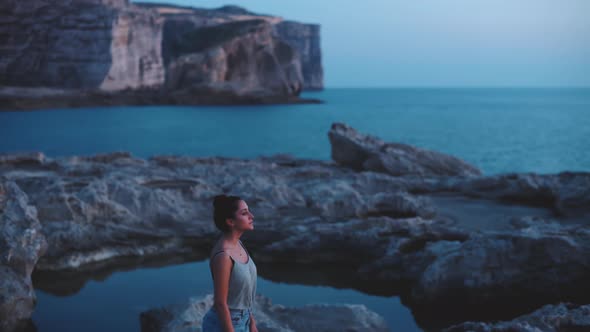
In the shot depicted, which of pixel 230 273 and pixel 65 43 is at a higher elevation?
pixel 65 43

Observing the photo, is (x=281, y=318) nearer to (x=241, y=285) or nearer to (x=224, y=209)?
(x=241, y=285)

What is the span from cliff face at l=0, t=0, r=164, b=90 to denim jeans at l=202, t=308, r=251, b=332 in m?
59.2

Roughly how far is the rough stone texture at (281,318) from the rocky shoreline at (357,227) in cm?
94

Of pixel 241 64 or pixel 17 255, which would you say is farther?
pixel 241 64

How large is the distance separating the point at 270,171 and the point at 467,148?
25801 millimetres

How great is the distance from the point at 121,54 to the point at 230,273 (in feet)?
205

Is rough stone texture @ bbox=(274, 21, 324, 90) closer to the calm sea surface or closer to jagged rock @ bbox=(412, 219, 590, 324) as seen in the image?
the calm sea surface

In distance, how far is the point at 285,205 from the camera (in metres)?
8.64

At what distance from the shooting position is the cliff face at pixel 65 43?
55.2 metres

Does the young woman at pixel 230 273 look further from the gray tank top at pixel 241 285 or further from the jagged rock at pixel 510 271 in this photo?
the jagged rock at pixel 510 271

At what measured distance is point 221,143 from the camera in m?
34.1

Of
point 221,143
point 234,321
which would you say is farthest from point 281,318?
point 221,143

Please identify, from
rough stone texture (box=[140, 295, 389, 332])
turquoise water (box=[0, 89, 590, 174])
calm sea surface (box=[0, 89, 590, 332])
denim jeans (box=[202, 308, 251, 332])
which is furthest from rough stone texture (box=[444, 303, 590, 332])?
turquoise water (box=[0, 89, 590, 174])

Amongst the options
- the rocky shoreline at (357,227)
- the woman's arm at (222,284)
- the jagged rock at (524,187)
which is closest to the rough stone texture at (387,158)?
the rocky shoreline at (357,227)
